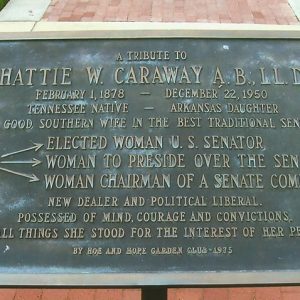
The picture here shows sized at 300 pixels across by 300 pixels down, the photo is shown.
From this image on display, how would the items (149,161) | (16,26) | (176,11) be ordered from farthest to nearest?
(176,11), (16,26), (149,161)

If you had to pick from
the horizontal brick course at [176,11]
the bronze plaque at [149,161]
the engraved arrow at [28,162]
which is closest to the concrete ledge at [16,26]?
the horizontal brick course at [176,11]

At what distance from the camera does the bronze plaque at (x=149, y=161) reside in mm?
2764

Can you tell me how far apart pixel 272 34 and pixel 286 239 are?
148cm

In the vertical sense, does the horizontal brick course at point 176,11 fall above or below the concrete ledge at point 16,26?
above

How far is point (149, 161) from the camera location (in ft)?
9.89

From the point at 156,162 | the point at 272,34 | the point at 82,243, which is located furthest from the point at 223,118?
the point at 82,243

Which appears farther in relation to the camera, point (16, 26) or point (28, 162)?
point (16, 26)

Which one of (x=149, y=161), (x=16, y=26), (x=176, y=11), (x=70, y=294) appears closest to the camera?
(x=149, y=161)

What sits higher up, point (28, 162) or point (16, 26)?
point (16, 26)

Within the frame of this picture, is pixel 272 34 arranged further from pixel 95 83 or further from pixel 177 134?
pixel 95 83

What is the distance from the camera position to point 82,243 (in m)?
2.81

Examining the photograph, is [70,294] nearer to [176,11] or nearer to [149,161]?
[149,161]

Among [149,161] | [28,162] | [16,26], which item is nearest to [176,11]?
[16,26]

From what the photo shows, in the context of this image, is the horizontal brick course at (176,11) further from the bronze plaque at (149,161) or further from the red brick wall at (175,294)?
the red brick wall at (175,294)
